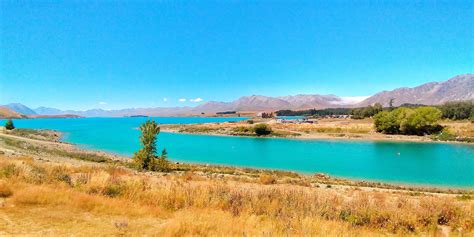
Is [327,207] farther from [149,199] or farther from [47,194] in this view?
[47,194]

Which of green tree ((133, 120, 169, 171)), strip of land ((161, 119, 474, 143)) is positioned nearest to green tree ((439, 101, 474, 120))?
strip of land ((161, 119, 474, 143))

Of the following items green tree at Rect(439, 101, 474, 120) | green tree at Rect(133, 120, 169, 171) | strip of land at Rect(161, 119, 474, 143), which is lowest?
strip of land at Rect(161, 119, 474, 143)

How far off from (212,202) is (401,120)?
81844mm

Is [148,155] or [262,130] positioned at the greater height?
[148,155]

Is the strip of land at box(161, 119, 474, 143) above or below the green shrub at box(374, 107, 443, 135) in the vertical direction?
below

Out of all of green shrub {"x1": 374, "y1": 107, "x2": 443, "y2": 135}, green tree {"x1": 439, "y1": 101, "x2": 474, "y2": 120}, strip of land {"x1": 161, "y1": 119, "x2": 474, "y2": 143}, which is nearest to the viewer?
strip of land {"x1": 161, "y1": 119, "x2": 474, "y2": 143}

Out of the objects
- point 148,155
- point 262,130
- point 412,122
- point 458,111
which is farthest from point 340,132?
point 148,155

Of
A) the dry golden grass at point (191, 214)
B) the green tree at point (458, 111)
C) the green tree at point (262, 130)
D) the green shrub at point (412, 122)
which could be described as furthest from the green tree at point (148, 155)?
the green tree at point (458, 111)

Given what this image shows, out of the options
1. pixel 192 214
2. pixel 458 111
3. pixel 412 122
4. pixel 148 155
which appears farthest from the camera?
pixel 458 111

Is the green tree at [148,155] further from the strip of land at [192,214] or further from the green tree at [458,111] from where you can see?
the green tree at [458,111]

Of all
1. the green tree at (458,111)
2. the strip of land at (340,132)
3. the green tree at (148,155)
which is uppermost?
the green tree at (458,111)

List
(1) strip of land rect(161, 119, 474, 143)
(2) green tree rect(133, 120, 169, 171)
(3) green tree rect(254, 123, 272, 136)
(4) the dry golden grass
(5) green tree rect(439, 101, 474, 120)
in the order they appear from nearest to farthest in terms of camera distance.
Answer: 1. (4) the dry golden grass
2. (2) green tree rect(133, 120, 169, 171)
3. (1) strip of land rect(161, 119, 474, 143)
4. (3) green tree rect(254, 123, 272, 136)
5. (5) green tree rect(439, 101, 474, 120)

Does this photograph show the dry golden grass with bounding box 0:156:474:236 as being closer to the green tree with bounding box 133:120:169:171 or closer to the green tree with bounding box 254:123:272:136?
the green tree with bounding box 133:120:169:171

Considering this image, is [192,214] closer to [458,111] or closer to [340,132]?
[340,132]
